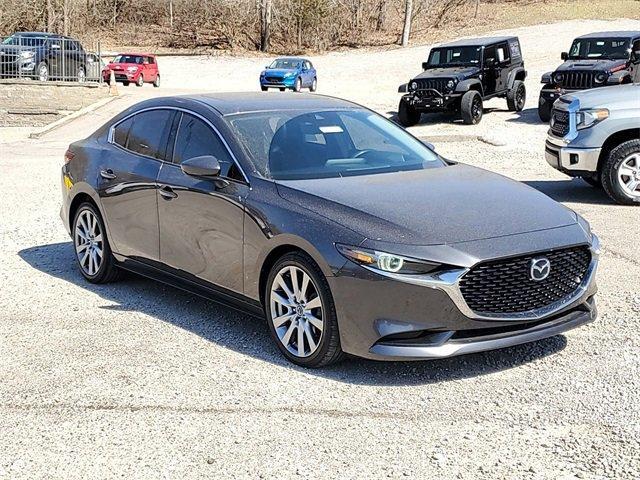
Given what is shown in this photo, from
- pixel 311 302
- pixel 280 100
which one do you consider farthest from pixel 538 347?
pixel 280 100

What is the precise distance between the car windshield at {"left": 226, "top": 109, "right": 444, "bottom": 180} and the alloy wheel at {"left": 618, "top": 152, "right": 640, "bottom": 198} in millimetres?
4861

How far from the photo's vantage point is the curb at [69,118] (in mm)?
20688

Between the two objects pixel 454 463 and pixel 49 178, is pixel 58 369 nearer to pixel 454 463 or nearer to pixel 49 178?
pixel 454 463

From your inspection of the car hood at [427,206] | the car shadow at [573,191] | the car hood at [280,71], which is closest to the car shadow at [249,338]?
the car hood at [427,206]

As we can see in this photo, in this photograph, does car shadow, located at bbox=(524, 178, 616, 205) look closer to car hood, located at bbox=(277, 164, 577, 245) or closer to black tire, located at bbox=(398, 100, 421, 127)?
car hood, located at bbox=(277, 164, 577, 245)

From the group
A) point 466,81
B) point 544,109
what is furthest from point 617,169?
point 544,109

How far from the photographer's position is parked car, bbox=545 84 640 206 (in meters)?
10.5

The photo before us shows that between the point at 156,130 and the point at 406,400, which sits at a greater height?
the point at 156,130

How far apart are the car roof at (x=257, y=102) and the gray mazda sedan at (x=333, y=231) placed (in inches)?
0.9

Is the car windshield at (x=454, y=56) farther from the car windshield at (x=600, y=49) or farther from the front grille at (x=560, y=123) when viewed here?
the front grille at (x=560, y=123)

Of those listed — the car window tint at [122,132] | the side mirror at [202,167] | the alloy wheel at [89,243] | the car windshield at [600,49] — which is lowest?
the alloy wheel at [89,243]

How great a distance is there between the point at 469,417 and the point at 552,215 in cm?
148

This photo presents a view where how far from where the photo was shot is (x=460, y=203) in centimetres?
529

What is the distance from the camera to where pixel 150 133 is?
264 inches
